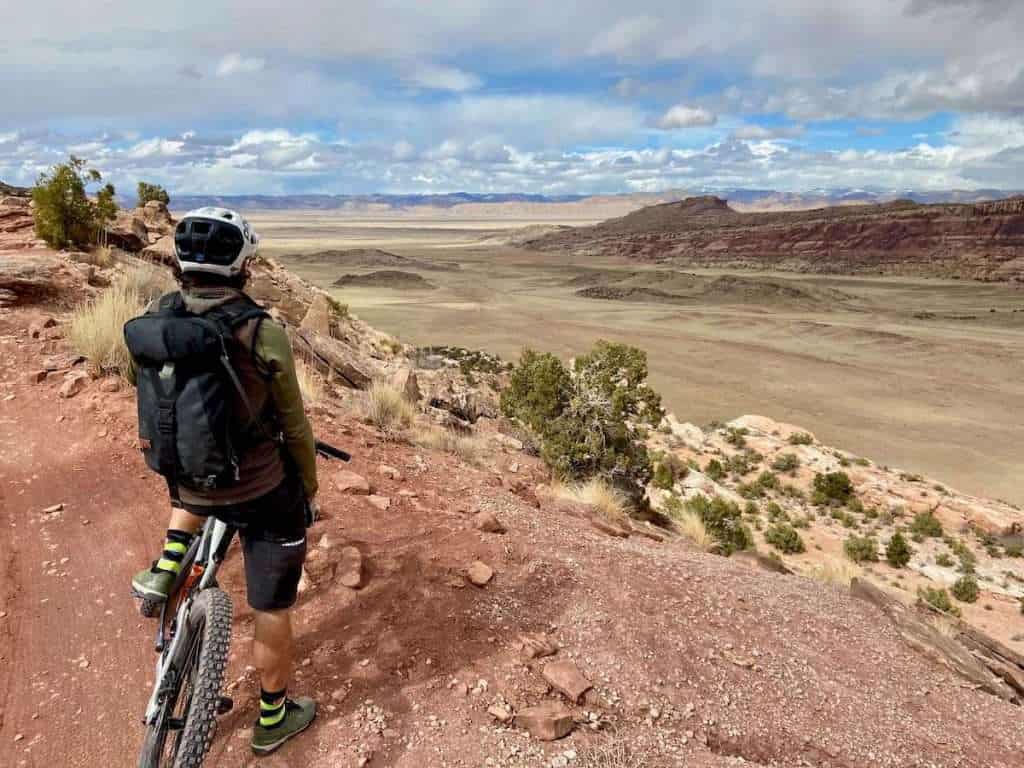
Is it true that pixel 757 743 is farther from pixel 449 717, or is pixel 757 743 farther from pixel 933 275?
pixel 933 275

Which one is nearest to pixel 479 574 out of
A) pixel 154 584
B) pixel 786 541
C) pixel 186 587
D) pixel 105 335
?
pixel 186 587

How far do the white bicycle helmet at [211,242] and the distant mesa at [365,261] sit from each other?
120 meters

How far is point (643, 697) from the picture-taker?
3613 mm

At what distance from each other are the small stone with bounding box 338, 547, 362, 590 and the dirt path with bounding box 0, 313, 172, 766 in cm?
114

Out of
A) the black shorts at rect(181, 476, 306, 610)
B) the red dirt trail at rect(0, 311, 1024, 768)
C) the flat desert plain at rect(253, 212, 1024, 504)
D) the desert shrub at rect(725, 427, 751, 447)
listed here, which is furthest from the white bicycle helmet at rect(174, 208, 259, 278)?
the flat desert plain at rect(253, 212, 1024, 504)

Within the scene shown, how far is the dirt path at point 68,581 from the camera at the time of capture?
2943 millimetres

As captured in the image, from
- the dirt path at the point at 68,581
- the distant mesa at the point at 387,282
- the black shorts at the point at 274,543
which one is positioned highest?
the black shorts at the point at 274,543

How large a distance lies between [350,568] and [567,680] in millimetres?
1573

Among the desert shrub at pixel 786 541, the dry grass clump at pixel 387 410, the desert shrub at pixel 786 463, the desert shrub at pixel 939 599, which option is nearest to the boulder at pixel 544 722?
the dry grass clump at pixel 387 410

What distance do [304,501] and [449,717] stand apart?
4.55ft

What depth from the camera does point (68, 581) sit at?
13.1ft

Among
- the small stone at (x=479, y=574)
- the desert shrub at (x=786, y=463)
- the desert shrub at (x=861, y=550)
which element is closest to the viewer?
the small stone at (x=479, y=574)

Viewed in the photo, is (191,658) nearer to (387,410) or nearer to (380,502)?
(380,502)

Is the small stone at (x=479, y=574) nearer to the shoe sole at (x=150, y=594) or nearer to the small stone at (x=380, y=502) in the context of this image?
the small stone at (x=380, y=502)
